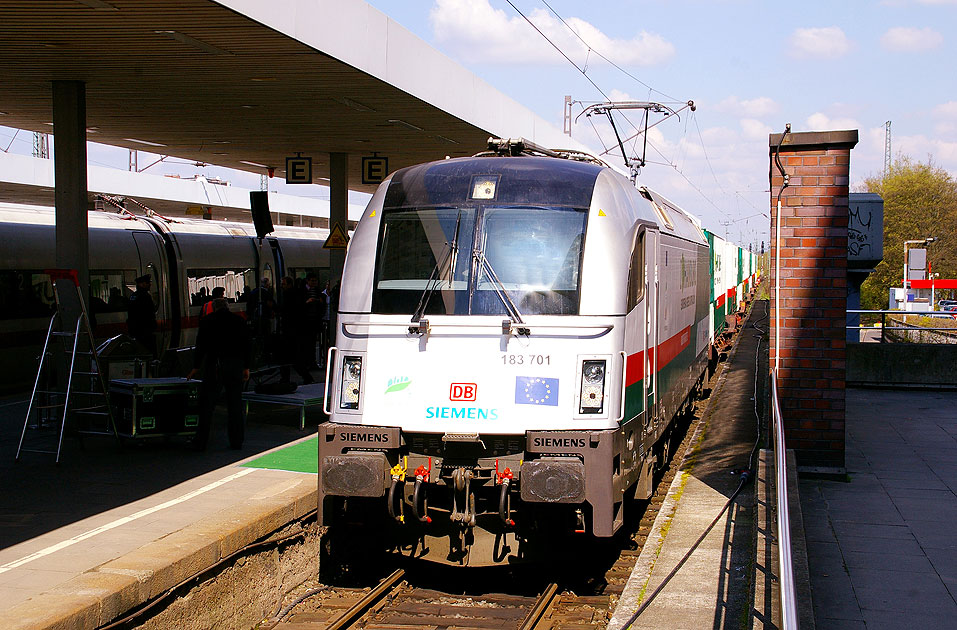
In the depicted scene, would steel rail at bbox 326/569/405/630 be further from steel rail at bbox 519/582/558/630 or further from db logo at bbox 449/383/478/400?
db logo at bbox 449/383/478/400

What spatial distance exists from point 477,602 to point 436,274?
8.33 ft

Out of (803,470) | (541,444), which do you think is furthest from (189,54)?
(803,470)

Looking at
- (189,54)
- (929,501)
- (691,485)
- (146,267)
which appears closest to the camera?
(929,501)

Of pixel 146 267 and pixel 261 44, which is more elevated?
pixel 261 44

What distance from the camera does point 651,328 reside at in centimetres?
819

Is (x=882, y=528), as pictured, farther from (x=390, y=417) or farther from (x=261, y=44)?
(x=261, y=44)

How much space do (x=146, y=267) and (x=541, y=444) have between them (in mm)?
13740

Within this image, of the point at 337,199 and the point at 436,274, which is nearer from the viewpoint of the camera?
the point at 436,274

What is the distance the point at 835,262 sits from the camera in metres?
9.04

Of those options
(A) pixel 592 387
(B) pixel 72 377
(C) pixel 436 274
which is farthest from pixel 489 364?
(B) pixel 72 377

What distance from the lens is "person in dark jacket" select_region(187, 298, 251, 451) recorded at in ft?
33.4

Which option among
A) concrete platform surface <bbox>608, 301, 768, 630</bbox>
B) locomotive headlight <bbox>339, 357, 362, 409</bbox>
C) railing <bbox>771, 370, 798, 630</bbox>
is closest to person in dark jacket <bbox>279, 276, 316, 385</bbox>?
concrete platform surface <bbox>608, 301, 768, 630</bbox>

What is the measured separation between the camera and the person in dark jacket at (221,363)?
1020cm

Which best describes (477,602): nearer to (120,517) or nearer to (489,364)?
(489,364)
